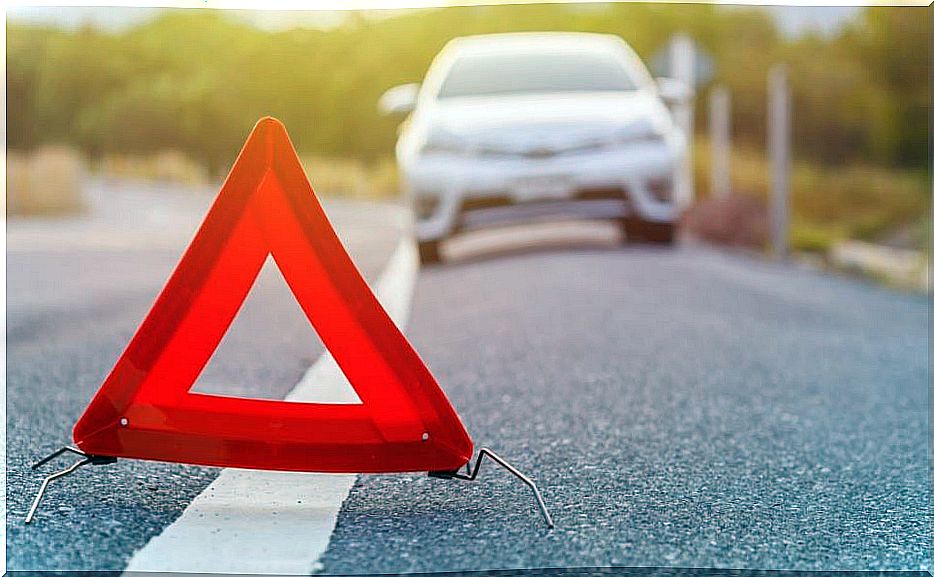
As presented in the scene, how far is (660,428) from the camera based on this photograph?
2.12 metres

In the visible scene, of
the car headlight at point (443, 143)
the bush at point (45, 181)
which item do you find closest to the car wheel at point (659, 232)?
the car headlight at point (443, 143)

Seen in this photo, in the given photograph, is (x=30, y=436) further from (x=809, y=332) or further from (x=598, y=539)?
(x=809, y=332)

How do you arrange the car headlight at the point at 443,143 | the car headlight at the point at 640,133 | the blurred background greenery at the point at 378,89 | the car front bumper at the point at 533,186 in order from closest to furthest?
the car front bumper at the point at 533,186 < the car headlight at the point at 443,143 < the car headlight at the point at 640,133 < the blurred background greenery at the point at 378,89

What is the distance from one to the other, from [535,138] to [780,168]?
301 centimetres

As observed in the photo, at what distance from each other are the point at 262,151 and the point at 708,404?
1316 mm

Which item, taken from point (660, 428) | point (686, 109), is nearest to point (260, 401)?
point (660, 428)

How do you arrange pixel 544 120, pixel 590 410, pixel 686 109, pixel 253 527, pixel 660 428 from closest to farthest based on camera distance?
pixel 253 527 < pixel 660 428 < pixel 590 410 < pixel 544 120 < pixel 686 109

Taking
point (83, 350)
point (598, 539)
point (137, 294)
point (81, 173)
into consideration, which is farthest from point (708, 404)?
point (81, 173)

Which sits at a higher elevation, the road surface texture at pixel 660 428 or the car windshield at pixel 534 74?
the car windshield at pixel 534 74

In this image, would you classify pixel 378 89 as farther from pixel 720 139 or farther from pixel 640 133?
pixel 720 139

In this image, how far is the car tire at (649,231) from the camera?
Result: 4.93 m

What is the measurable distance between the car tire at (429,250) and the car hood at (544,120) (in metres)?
0.45

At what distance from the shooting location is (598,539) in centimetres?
138

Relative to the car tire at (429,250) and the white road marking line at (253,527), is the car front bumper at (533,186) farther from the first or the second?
the white road marking line at (253,527)
